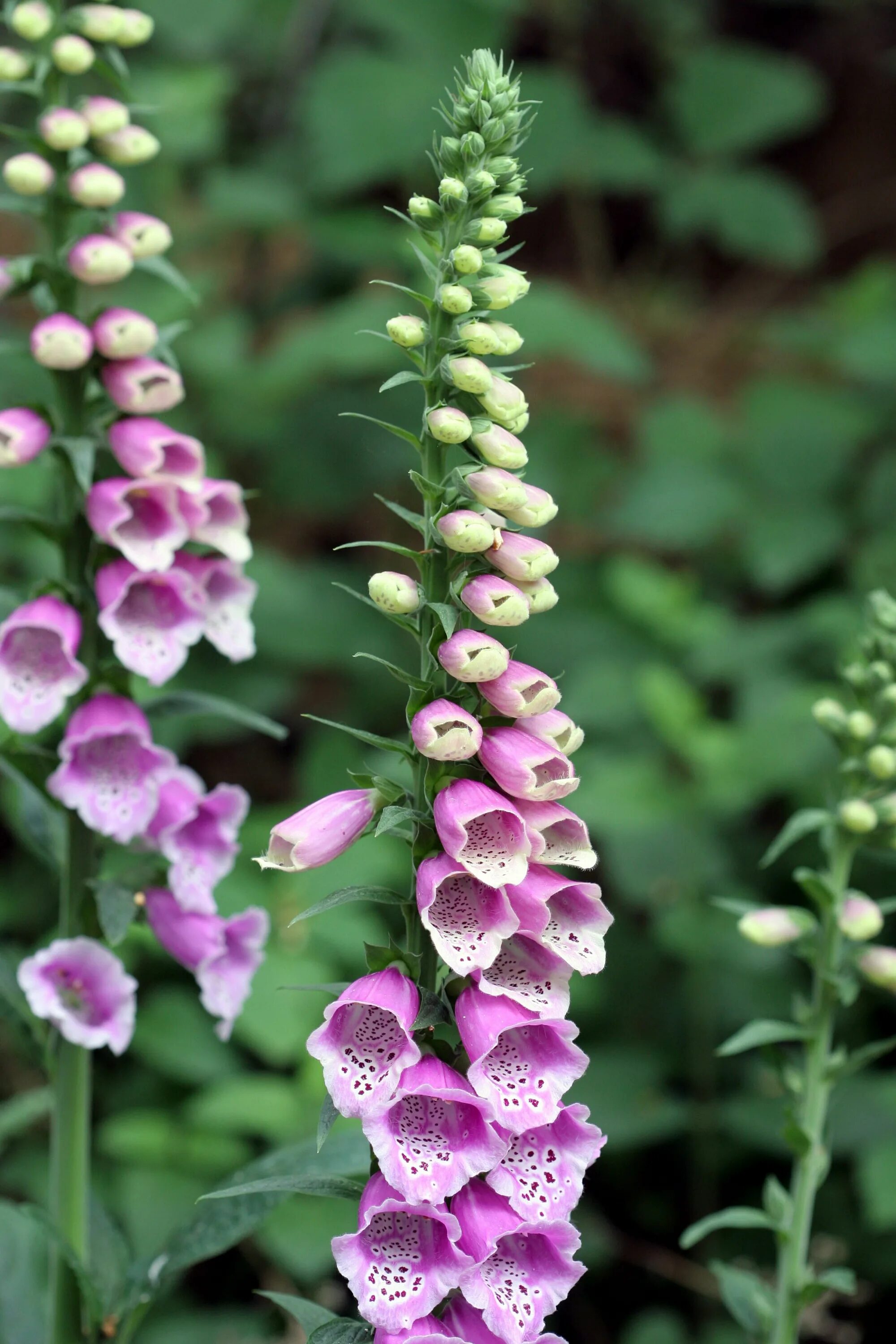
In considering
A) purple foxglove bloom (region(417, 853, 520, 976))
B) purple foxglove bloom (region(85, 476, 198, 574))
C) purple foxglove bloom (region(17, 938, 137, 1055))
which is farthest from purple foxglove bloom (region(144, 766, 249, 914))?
purple foxglove bloom (region(417, 853, 520, 976))

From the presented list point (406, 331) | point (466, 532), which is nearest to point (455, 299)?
point (406, 331)

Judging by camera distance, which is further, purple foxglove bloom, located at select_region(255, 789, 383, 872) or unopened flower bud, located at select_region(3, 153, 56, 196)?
unopened flower bud, located at select_region(3, 153, 56, 196)

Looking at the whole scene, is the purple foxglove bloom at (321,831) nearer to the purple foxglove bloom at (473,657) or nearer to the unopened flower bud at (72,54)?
the purple foxglove bloom at (473,657)

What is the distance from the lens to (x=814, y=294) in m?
5.42

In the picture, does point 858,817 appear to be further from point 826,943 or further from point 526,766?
point 526,766

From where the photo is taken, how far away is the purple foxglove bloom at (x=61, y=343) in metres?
1.45

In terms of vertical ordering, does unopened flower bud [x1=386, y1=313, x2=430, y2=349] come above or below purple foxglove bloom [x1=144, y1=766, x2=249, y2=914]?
above

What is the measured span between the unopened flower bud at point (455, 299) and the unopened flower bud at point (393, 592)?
0.21 m

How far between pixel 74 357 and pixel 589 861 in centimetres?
77

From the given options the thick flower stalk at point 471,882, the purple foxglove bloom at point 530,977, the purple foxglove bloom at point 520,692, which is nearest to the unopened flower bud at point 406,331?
the thick flower stalk at point 471,882

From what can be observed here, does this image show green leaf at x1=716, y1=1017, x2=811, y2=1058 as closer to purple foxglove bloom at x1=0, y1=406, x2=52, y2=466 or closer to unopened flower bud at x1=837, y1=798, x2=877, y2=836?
unopened flower bud at x1=837, y1=798, x2=877, y2=836

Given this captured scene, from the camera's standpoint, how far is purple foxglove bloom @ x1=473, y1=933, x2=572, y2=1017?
1.09 m

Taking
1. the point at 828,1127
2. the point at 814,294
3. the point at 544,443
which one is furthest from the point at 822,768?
the point at 814,294

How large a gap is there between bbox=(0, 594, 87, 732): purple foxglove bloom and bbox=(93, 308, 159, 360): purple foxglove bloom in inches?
6.9
